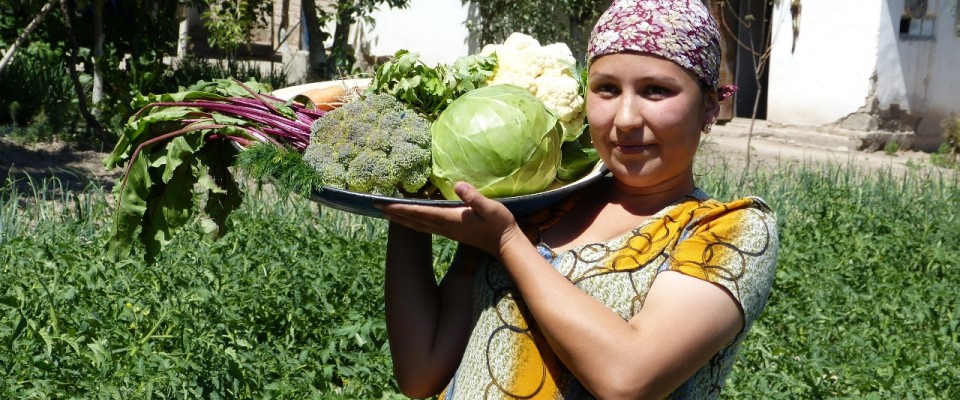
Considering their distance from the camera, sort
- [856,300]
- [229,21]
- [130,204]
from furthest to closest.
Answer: [229,21] → [856,300] → [130,204]

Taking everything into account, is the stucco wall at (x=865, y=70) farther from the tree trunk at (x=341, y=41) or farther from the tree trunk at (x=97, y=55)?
the tree trunk at (x=97, y=55)

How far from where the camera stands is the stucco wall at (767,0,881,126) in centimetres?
1142

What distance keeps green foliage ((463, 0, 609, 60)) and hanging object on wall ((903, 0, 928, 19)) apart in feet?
11.5

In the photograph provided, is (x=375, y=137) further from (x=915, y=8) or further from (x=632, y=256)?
(x=915, y=8)

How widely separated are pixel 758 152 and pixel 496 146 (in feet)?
32.5

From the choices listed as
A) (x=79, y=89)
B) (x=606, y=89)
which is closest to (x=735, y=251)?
(x=606, y=89)

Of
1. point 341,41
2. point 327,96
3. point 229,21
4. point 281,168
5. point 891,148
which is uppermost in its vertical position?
point 229,21

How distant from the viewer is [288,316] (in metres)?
4.09

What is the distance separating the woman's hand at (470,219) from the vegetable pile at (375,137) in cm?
12

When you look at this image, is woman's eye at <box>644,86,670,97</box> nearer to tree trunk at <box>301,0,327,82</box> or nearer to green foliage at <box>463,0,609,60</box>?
tree trunk at <box>301,0,327,82</box>

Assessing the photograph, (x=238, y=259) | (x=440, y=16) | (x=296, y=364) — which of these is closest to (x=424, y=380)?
(x=296, y=364)

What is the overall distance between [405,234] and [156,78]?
8.23m

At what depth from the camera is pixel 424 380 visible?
2057 mm

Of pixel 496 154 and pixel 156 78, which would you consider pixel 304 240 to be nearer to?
pixel 496 154
